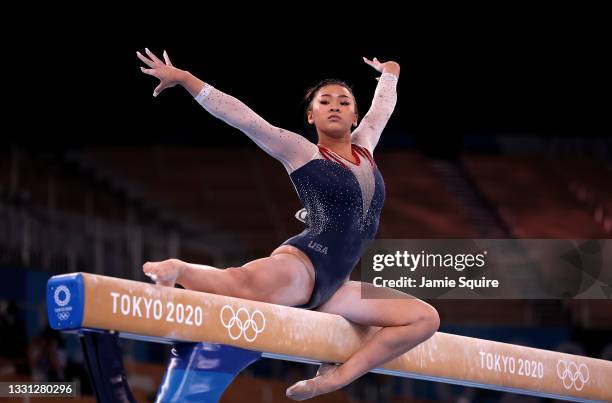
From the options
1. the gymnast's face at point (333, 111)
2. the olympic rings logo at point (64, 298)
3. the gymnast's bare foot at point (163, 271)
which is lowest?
the olympic rings logo at point (64, 298)

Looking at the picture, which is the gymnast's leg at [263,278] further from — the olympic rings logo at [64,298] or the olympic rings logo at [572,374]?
the olympic rings logo at [572,374]

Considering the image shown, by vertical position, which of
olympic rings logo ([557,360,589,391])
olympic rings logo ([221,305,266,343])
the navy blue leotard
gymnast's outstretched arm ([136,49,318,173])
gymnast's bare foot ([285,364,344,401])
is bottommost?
gymnast's bare foot ([285,364,344,401])

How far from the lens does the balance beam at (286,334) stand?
3000 millimetres

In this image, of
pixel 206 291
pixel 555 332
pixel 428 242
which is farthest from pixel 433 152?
pixel 206 291

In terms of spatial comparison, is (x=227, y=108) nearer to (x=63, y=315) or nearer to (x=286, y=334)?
(x=286, y=334)

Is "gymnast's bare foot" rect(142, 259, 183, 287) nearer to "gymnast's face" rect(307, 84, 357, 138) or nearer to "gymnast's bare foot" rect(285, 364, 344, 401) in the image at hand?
"gymnast's bare foot" rect(285, 364, 344, 401)

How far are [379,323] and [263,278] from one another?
0.59 meters

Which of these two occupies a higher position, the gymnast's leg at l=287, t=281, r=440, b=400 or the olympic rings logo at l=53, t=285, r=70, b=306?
the gymnast's leg at l=287, t=281, r=440, b=400

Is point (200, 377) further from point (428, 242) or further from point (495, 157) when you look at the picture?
point (495, 157)

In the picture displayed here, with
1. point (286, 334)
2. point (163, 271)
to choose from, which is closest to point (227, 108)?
point (163, 271)

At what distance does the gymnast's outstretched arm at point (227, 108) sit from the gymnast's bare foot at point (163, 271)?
0.68 m

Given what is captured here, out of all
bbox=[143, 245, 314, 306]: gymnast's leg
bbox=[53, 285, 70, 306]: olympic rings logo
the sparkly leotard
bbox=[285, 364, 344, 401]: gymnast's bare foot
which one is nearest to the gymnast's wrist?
the sparkly leotard

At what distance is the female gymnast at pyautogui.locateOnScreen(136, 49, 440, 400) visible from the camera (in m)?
3.69

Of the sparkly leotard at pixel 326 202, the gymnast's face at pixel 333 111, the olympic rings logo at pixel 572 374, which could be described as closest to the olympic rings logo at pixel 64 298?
the sparkly leotard at pixel 326 202
